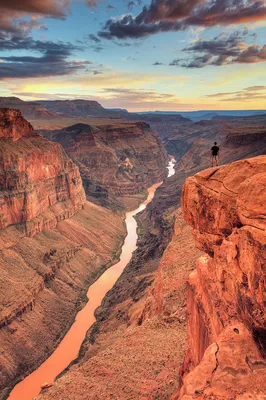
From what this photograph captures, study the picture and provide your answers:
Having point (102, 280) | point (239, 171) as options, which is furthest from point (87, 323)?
point (239, 171)

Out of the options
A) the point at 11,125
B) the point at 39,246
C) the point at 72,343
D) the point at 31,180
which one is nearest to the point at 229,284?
the point at 72,343

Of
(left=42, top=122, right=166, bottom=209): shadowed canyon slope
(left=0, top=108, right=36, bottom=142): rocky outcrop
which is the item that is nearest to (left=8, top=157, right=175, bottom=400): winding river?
(left=0, top=108, right=36, bottom=142): rocky outcrop

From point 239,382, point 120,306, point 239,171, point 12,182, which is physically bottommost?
point 120,306

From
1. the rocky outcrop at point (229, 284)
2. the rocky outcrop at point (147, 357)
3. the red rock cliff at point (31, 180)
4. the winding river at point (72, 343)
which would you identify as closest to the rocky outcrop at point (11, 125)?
the red rock cliff at point (31, 180)

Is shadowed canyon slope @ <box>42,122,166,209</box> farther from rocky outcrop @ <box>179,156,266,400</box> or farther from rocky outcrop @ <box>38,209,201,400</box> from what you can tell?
rocky outcrop @ <box>179,156,266,400</box>

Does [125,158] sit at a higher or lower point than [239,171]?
lower

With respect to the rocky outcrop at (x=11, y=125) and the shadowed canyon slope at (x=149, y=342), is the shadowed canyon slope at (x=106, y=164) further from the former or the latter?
the shadowed canyon slope at (x=149, y=342)

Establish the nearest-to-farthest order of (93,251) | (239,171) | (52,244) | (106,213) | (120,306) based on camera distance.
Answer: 1. (239,171)
2. (120,306)
3. (52,244)
4. (93,251)
5. (106,213)

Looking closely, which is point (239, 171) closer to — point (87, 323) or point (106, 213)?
point (87, 323)
